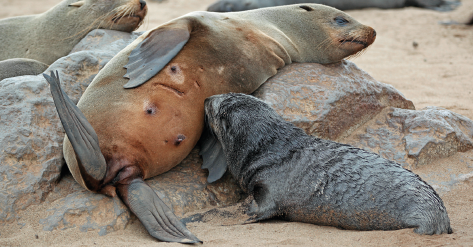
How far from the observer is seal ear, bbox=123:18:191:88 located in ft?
11.7

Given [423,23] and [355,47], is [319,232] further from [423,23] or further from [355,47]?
[423,23]

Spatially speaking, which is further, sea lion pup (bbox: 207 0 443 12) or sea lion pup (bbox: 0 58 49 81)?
sea lion pup (bbox: 207 0 443 12)

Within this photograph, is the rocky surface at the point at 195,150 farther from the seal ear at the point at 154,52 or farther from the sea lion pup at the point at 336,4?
the sea lion pup at the point at 336,4

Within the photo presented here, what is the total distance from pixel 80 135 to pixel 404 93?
4848 millimetres

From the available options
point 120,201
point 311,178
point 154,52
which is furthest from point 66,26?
point 311,178

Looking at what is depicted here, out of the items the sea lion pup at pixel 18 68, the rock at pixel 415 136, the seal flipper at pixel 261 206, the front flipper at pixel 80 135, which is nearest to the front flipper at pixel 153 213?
the front flipper at pixel 80 135

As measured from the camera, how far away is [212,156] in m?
3.78

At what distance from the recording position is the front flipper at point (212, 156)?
364cm

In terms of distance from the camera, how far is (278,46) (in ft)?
14.5

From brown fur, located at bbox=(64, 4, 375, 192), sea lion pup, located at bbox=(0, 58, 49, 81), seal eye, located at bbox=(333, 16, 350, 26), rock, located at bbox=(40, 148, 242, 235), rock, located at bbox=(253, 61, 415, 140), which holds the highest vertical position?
seal eye, located at bbox=(333, 16, 350, 26)

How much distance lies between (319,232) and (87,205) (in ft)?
5.07

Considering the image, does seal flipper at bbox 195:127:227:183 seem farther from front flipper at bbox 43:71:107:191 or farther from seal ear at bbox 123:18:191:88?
front flipper at bbox 43:71:107:191

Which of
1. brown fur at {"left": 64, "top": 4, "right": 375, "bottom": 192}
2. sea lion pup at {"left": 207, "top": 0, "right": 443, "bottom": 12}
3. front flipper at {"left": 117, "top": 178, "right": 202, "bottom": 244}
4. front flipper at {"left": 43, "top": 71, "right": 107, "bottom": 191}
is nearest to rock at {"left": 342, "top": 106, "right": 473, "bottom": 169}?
brown fur at {"left": 64, "top": 4, "right": 375, "bottom": 192}

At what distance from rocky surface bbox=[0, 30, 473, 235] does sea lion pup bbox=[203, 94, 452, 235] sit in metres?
0.42
